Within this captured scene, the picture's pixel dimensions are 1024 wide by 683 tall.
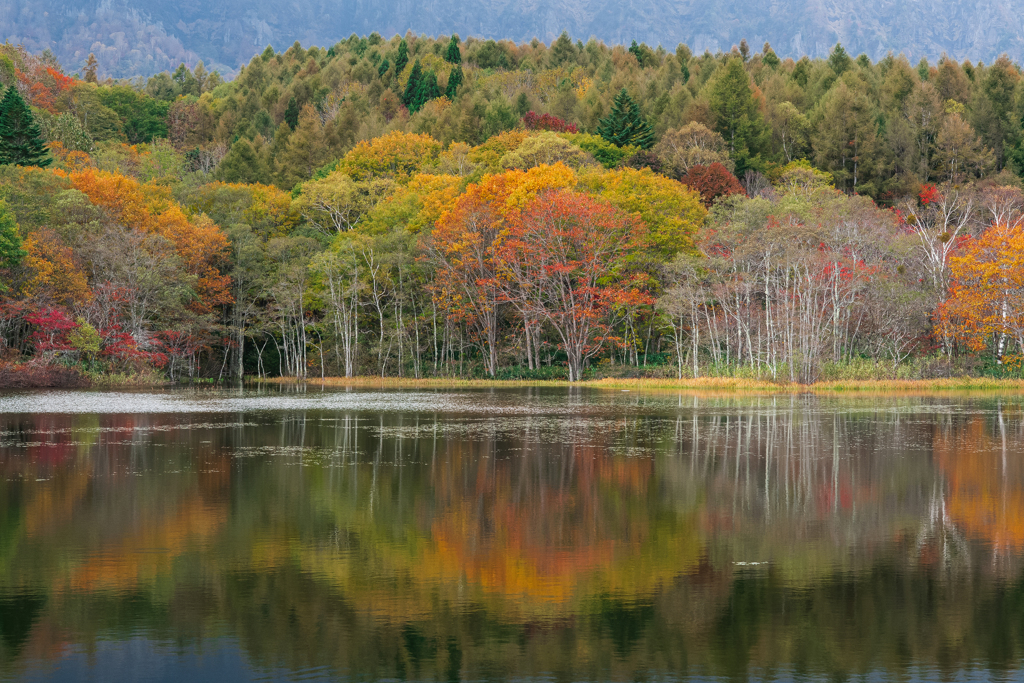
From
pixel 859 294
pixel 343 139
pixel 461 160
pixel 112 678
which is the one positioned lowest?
pixel 112 678

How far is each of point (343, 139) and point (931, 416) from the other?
257 feet

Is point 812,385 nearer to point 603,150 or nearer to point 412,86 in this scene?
point 603,150

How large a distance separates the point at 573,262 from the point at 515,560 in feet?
143

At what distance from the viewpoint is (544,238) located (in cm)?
5362

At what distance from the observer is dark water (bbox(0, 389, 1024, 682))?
7305 millimetres

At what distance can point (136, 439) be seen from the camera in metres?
21.7

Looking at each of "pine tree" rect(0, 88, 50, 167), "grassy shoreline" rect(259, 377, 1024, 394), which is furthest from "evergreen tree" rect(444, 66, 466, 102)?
"grassy shoreline" rect(259, 377, 1024, 394)

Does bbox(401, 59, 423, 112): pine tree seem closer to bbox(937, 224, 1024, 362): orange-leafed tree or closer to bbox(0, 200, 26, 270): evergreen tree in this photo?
bbox(0, 200, 26, 270): evergreen tree

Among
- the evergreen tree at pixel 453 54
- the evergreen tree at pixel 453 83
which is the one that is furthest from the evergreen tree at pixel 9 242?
the evergreen tree at pixel 453 54

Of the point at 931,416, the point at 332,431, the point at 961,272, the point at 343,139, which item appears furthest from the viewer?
the point at 343,139

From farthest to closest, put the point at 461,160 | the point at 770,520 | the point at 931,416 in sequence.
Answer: the point at 461,160, the point at 931,416, the point at 770,520

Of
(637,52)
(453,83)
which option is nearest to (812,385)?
(453,83)

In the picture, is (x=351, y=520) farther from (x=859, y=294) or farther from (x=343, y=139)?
(x=343, y=139)

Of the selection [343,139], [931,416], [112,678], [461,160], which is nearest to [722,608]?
[112,678]
